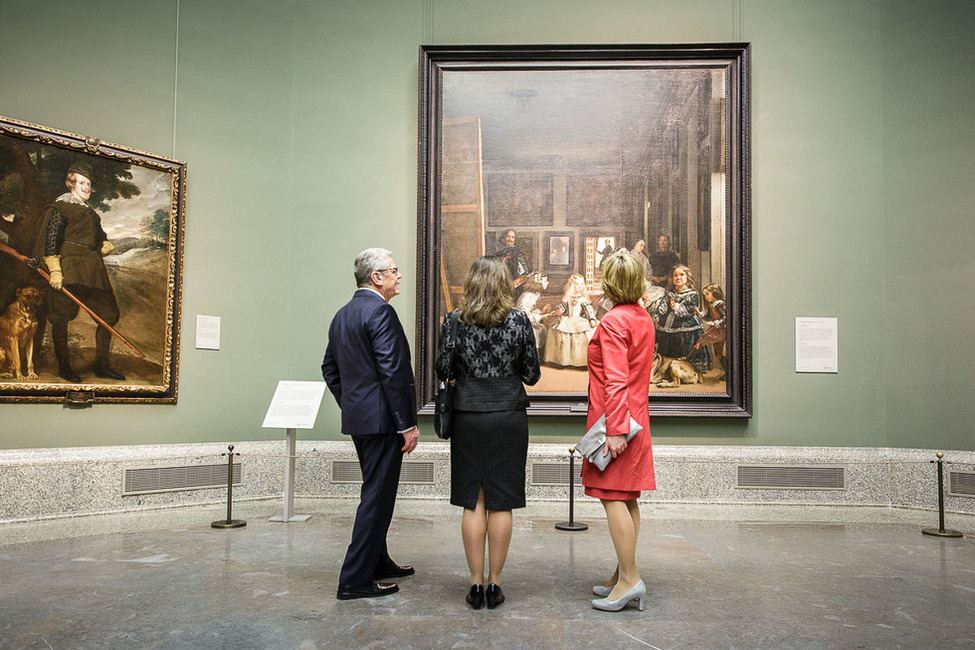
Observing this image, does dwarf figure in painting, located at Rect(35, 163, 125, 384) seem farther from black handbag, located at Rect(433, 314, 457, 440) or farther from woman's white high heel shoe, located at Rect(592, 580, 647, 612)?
woman's white high heel shoe, located at Rect(592, 580, 647, 612)

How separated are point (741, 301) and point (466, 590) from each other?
17.7ft

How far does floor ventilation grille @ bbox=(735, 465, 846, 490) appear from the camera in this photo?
28.2 feet

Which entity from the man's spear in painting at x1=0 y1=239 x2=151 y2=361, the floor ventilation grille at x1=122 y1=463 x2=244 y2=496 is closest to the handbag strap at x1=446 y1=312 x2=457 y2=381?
the floor ventilation grille at x1=122 y1=463 x2=244 y2=496

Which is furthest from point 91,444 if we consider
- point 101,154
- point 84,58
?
point 84,58

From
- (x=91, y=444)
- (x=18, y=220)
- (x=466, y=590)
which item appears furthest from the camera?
(x=91, y=444)

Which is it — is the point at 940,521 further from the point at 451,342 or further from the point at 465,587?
the point at 451,342

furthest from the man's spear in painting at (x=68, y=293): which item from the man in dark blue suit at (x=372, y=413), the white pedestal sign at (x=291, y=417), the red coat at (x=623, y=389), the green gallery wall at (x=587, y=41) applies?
the red coat at (x=623, y=389)

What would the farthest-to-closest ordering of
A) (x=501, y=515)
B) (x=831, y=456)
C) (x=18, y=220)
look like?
(x=831, y=456), (x=18, y=220), (x=501, y=515)

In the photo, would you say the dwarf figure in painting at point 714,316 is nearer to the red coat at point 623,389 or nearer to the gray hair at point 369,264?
the red coat at point 623,389

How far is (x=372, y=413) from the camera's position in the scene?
15.4 ft

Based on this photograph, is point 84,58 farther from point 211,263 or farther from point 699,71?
point 699,71

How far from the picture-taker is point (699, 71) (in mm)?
9016

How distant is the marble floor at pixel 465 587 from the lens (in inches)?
156

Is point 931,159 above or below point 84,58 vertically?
below
